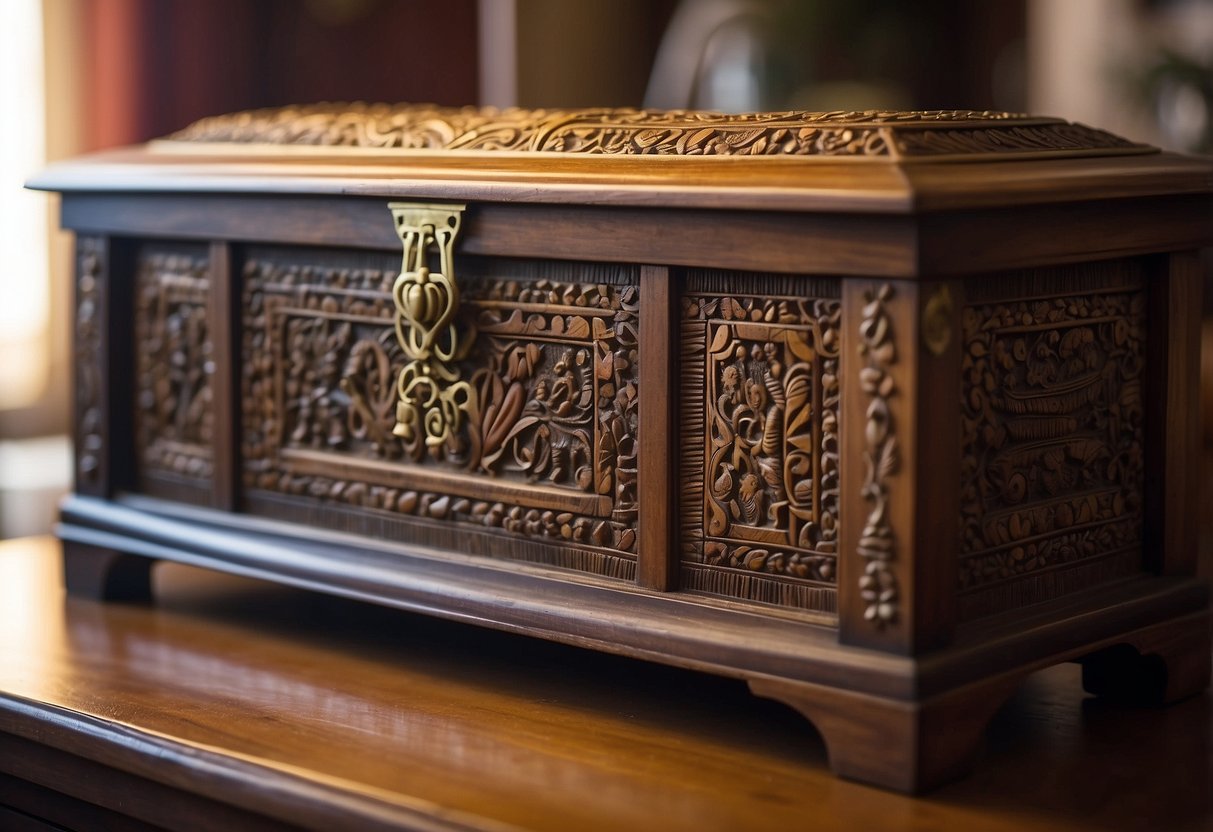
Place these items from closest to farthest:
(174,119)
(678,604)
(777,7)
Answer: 1. (678,604)
2. (174,119)
3. (777,7)

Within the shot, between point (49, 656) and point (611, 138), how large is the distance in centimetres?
73

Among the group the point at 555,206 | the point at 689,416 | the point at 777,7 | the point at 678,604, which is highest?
the point at 777,7

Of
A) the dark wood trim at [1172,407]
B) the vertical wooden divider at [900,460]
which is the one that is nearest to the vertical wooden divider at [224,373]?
the vertical wooden divider at [900,460]

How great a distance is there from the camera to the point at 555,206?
1.27 meters

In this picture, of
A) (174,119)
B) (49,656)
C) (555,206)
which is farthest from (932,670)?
(174,119)

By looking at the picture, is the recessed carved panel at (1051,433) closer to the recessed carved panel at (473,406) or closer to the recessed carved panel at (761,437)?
the recessed carved panel at (761,437)

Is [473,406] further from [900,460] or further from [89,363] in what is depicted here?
[89,363]

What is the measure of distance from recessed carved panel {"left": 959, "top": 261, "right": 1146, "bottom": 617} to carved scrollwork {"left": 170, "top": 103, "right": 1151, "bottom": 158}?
11cm

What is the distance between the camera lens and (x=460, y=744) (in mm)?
1220

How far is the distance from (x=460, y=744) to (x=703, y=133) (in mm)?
515

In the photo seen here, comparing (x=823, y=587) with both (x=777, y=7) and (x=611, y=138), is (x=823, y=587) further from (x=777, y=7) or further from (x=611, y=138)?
(x=777, y=7)

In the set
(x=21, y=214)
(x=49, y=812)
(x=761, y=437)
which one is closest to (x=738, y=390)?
(x=761, y=437)

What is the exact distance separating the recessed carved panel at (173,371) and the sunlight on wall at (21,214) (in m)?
1.09

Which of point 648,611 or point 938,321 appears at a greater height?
point 938,321
